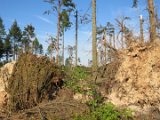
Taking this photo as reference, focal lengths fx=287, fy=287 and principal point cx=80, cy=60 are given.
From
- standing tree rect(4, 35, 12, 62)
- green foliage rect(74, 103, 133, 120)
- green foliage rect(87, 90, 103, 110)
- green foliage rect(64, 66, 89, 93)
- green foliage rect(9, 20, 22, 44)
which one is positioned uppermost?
green foliage rect(9, 20, 22, 44)

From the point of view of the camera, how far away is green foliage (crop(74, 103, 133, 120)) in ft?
33.9

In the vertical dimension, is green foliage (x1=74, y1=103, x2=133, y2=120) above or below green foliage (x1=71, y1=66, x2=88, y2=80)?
below

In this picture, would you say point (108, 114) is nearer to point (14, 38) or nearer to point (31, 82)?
point (31, 82)

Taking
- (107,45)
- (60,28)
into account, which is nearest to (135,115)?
(107,45)

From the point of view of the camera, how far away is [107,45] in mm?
13352

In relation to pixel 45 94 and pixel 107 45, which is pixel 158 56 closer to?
pixel 107 45

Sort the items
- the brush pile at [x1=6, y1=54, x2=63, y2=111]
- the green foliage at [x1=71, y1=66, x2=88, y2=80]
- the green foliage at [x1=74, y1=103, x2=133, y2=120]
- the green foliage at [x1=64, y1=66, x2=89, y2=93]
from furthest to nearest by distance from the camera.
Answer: the green foliage at [x1=71, y1=66, x2=88, y2=80]
the green foliage at [x1=64, y1=66, x2=89, y2=93]
the brush pile at [x1=6, y1=54, x2=63, y2=111]
the green foliage at [x1=74, y1=103, x2=133, y2=120]

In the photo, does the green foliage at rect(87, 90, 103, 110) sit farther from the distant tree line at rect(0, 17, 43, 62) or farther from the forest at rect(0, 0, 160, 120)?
the distant tree line at rect(0, 17, 43, 62)

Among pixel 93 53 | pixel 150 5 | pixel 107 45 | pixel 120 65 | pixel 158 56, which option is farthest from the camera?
pixel 150 5

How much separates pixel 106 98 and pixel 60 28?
25518mm

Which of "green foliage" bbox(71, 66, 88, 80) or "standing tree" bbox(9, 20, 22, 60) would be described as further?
"standing tree" bbox(9, 20, 22, 60)

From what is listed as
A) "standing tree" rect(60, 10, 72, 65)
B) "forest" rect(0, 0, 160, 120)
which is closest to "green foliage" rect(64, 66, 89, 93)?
"forest" rect(0, 0, 160, 120)

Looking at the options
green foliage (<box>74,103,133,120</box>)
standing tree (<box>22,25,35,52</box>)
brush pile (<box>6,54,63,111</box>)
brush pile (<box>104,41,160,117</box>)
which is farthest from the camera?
standing tree (<box>22,25,35,52</box>)

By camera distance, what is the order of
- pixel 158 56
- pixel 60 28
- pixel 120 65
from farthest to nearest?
pixel 60 28, pixel 120 65, pixel 158 56
